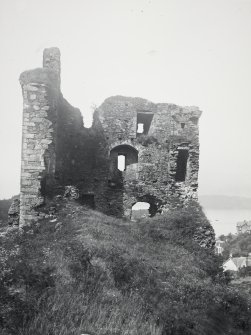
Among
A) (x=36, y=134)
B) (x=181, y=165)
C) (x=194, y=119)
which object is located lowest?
(x=181, y=165)

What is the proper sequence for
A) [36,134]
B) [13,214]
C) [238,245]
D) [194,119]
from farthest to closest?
1. [238,245]
2. [194,119]
3. [13,214]
4. [36,134]

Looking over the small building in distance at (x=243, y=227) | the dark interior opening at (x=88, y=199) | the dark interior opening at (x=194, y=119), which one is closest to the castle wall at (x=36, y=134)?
the dark interior opening at (x=88, y=199)

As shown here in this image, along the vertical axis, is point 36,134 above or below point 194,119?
below

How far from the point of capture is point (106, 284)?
272 inches

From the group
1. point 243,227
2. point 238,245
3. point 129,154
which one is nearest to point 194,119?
point 129,154

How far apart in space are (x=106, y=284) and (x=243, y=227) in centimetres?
8859

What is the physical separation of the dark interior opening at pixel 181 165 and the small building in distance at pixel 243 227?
73.9 metres

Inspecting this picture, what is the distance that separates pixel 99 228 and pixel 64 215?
165 cm

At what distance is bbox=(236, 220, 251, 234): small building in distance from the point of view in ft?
282

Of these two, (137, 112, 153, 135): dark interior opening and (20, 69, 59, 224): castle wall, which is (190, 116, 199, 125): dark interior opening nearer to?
(137, 112, 153, 135): dark interior opening

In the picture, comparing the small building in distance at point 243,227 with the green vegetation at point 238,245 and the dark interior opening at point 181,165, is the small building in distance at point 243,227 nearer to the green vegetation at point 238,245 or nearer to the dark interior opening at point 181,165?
the green vegetation at point 238,245

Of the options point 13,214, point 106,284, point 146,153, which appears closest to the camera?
point 106,284

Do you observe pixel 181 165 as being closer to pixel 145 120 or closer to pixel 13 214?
pixel 145 120

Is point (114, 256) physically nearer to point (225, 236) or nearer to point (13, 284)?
point (13, 284)
